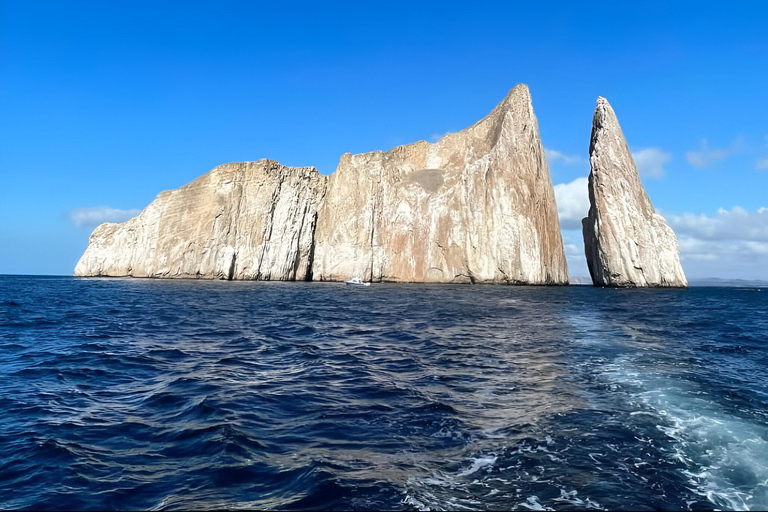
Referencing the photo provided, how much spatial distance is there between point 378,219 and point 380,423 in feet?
211

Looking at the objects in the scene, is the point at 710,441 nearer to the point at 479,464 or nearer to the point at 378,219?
the point at 479,464

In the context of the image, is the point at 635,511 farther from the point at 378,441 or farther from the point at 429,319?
the point at 429,319

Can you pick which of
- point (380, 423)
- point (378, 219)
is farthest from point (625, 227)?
point (380, 423)

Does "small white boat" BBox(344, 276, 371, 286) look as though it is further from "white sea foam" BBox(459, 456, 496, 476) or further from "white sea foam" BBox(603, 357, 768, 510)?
"white sea foam" BBox(459, 456, 496, 476)

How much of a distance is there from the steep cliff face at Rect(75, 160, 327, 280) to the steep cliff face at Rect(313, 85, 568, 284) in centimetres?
492

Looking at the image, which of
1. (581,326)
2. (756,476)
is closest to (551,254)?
(581,326)

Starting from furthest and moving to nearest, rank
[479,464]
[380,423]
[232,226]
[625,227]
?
[232,226]
[625,227]
[380,423]
[479,464]

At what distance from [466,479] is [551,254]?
6410cm

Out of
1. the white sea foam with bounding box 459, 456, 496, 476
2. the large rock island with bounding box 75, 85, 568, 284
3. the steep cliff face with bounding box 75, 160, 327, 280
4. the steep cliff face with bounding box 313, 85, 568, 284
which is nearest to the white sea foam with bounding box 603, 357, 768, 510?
the white sea foam with bounding box 459, 456, 496, 476

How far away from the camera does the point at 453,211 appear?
6662 centimetres

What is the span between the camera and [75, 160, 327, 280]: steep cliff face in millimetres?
72000

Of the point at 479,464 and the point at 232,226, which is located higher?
the point at 232,226

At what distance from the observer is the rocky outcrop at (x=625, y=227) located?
2277 inches

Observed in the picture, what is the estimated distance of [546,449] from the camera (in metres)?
6.36
